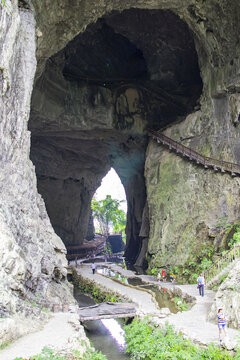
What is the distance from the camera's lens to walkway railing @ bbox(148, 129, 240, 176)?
23469mm

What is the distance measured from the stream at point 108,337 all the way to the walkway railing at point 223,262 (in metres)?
5.44

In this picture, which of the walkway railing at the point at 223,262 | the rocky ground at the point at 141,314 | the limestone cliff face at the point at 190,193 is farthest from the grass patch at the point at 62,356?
the limestone cliff face at the point at 190,193

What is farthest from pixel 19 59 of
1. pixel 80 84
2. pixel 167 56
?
pixel 167 56

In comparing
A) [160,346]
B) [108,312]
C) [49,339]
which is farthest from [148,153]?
[49,339]

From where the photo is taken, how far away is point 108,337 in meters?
15.4

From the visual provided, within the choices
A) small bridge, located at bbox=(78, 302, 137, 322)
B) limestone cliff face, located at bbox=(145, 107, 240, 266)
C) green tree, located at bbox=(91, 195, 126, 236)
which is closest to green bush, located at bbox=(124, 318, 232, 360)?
small bridge, located at bbox=(78, 302, 137, 322)

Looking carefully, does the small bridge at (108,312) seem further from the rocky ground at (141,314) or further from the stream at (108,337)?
the stream at (108,337)

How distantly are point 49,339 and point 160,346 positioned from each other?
3627 millimetres

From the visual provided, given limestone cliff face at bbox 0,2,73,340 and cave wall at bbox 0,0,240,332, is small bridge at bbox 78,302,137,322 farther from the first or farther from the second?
cave wall at bbox 0,0,240,332

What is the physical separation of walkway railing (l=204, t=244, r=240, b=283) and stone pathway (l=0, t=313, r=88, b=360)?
27.7ft

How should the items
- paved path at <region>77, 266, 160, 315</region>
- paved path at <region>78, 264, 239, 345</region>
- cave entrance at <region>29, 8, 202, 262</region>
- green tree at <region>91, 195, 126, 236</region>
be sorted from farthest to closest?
green tree at <region>91, 195, 126, 236</region>
cave entrance at <region>29, 8, 202, 262</region>
paved path at <region>77, 266, 160, 315</region>
paved path at <region>78, 264, 239, 345</region>

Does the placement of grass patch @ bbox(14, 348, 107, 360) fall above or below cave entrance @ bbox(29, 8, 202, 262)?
Result: below

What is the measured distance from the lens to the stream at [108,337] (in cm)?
1322

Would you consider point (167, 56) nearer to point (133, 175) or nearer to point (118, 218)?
point (133, 175)
